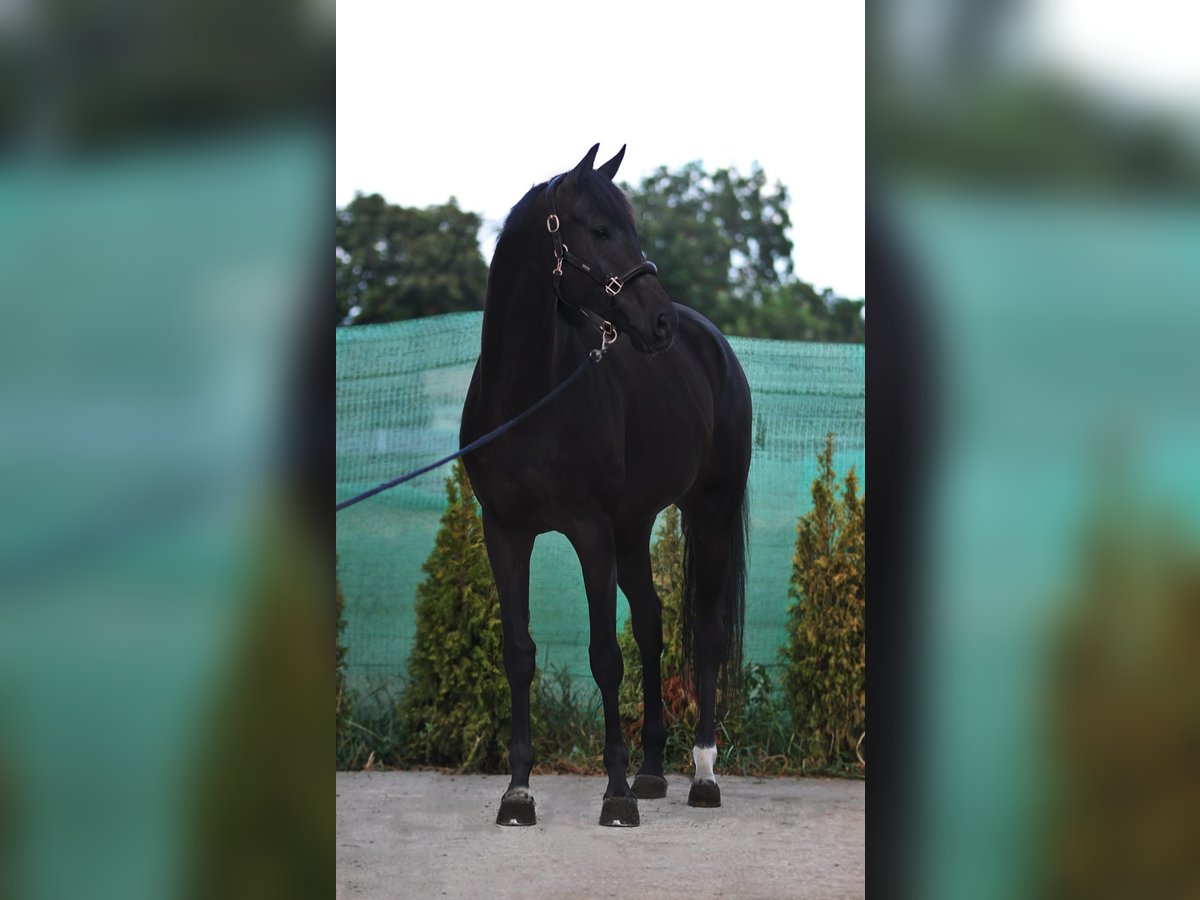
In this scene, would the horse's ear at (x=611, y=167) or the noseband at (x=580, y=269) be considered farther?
the horse's ear at (x=611, y=167)

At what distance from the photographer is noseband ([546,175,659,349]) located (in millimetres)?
4133

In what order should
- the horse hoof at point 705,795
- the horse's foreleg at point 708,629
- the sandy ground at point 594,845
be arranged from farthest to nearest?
1. the horse's foreleg at point 708,629
2. the horse hoof at point 705,795
3. the sandy ground at point 594,845


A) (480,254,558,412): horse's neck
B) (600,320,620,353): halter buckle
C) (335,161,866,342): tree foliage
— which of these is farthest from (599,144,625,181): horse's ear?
(335,161,866,342): tree foliage

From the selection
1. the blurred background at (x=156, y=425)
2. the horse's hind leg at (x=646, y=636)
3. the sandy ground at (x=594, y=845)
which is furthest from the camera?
the horse's hind leg at (x=646, y=636)

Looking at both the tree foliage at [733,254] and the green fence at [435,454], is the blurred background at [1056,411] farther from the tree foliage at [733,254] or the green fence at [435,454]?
the green fence at [435,454]

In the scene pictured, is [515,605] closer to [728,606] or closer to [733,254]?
[728,606]

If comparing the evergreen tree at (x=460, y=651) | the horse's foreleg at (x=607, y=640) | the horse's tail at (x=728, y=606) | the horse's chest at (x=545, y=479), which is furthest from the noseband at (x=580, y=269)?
the horse's tail at (x=728, y=606)

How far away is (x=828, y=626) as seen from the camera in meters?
5.33

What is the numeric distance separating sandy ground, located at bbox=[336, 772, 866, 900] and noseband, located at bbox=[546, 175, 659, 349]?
5.56ft

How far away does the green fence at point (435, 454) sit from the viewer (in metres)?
5.32

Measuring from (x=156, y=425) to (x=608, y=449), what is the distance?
2.32 m

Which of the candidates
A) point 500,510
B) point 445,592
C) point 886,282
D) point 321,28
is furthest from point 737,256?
point 321,28

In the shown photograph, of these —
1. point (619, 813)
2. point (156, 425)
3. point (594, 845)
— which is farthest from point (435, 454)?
point (156, 425)

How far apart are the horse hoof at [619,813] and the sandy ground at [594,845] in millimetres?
39
